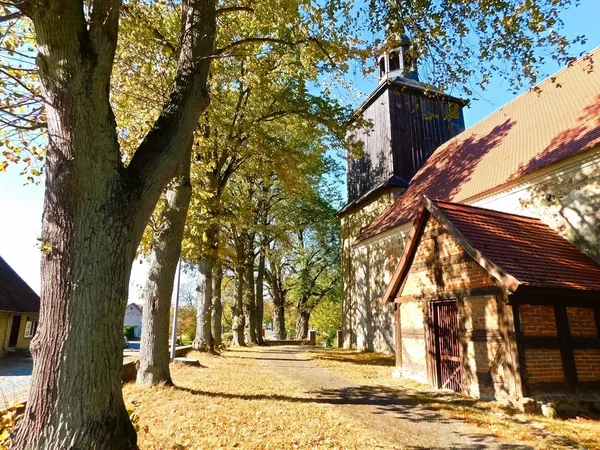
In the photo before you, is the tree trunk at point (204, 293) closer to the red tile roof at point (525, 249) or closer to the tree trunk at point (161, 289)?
the tree trunk at point (161, 289)

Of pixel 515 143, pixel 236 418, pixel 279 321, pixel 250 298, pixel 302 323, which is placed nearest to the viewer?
pixel 236 418

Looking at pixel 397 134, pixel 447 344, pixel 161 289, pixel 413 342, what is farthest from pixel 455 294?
pixel 397 134

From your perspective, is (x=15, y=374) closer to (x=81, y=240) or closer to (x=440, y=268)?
(x=81, y=240)

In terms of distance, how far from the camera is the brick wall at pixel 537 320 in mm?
7816

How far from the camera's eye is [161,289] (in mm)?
8594

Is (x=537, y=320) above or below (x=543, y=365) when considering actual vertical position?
above

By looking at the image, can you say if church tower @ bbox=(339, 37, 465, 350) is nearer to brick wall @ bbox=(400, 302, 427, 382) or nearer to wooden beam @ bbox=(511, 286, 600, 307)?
brick wall @ bbox=(400, 302, 427, 382)

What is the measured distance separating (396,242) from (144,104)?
11.5 meters

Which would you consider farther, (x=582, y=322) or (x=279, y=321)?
(x=279, y=321)

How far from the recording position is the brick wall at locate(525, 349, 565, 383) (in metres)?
7.55

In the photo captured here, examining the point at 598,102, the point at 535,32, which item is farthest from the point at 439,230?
the point at 598,102

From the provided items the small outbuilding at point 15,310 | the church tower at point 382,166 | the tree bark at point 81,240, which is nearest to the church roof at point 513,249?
the tree bark at point 81,240

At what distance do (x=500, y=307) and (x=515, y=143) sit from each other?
8188 mm

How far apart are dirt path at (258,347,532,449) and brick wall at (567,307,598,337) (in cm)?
382
